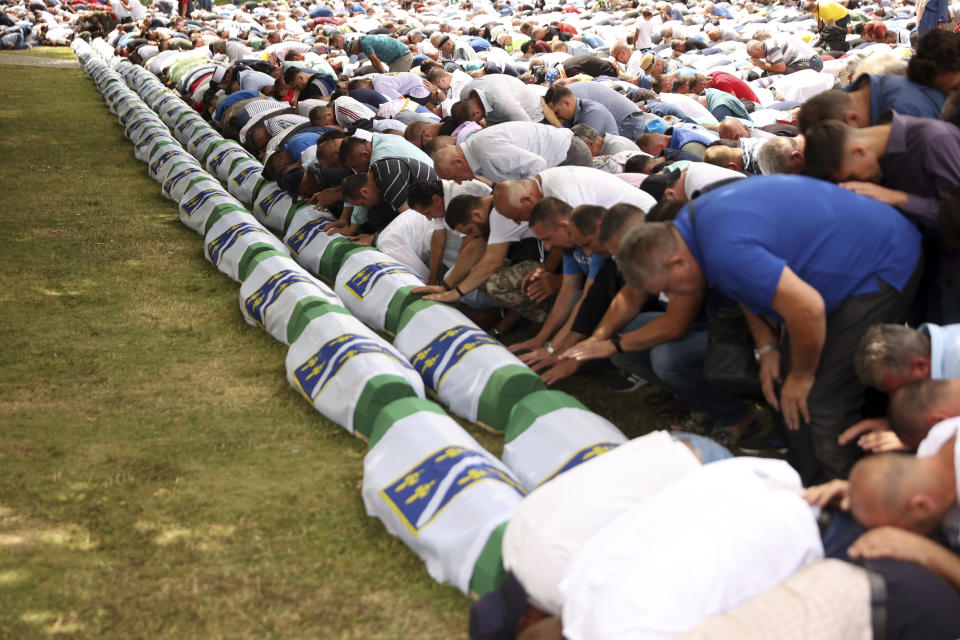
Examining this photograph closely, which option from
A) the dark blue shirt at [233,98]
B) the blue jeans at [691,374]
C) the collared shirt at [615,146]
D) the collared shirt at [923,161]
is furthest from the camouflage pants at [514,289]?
the dark blue shirt at [233,98]

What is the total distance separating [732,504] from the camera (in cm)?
173

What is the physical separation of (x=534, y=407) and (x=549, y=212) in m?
0.83

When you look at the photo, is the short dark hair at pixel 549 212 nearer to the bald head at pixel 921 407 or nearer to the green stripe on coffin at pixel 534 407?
the green stripe on coffin at pixel 534 407

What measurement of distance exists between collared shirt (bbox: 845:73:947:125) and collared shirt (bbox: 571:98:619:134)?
301cm

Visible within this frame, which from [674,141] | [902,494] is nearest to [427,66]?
[674,141]

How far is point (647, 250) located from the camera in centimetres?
237

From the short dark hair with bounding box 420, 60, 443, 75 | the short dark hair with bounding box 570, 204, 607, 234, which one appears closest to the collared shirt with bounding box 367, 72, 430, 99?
the short dark hair with bounding box 420, 60, 443, 75

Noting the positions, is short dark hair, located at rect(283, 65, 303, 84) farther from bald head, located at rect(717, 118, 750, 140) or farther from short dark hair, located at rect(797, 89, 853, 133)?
short dark hair, located at rect(797, 89, 853, 133)

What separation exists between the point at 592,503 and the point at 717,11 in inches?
744

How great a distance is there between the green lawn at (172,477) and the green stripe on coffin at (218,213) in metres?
0.29

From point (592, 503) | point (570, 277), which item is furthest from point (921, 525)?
point (570, 277)

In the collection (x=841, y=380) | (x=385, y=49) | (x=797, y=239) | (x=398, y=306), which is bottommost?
(x=385, y=49)

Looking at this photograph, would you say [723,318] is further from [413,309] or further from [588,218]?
[413,309]

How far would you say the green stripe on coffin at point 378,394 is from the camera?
3.00 m
